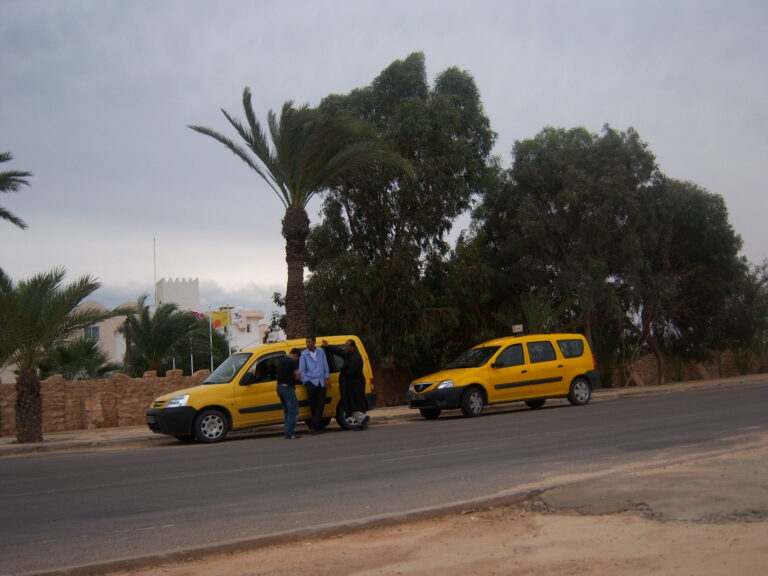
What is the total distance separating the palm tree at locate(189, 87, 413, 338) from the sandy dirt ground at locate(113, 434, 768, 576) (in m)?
15.2

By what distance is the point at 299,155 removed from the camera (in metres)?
21.6

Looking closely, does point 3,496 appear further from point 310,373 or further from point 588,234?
point 588,234

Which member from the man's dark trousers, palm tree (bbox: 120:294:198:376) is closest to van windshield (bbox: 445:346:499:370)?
the man's dark trousers

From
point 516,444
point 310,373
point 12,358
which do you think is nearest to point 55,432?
point 12,358

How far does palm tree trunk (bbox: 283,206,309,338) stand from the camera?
2192cm

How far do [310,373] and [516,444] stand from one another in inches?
205

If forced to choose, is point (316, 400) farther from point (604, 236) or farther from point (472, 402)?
point (604, 236)

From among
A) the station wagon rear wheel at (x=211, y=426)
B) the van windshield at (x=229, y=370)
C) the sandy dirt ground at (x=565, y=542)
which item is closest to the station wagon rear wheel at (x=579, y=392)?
the van windshield at (x=229, y=370)

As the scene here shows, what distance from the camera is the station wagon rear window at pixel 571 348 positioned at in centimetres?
2081

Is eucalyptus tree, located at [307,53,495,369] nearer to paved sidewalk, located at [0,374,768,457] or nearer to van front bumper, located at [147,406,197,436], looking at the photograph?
paved sidewalk, located at [0,374,768,457]

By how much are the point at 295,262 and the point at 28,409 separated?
772 centimetres

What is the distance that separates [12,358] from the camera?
59.7 ft

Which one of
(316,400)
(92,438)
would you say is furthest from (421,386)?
(92,438)

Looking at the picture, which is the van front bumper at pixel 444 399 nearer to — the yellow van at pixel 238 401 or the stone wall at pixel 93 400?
the yellow van at pixel 238 401
